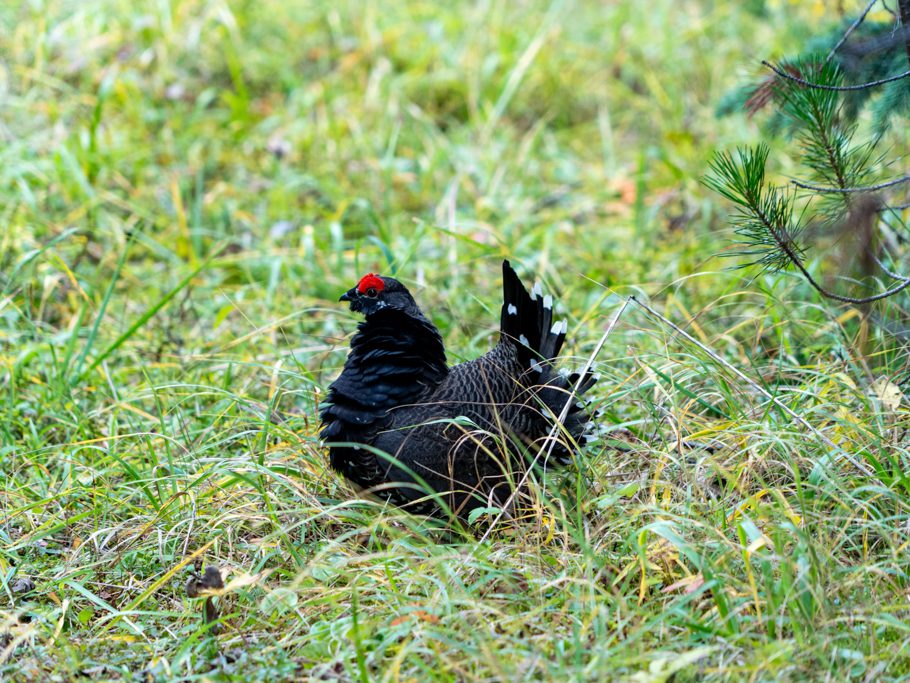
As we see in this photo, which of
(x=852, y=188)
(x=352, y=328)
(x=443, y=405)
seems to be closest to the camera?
(x=852, y=188)

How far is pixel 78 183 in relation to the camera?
5.62 m

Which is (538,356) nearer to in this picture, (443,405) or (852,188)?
(443,405)

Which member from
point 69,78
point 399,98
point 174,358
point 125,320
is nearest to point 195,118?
point 69,78

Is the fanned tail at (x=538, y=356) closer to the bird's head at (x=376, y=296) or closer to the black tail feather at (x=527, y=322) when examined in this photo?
the black tail feather at (x=527, y=322)

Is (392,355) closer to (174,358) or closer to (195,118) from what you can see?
(174,358)

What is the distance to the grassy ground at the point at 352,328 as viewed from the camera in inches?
102

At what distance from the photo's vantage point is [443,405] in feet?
10.8

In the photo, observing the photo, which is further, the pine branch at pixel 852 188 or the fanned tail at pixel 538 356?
the fanned tail at pixel 538 356

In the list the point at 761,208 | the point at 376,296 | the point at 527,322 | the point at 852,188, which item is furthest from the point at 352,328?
the point at 852,188

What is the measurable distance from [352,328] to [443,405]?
Answer: 135cm

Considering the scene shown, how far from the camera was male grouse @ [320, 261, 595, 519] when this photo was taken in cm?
318

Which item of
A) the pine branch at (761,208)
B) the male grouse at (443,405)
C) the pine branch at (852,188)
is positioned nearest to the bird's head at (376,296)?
the male grouse at (443,405)

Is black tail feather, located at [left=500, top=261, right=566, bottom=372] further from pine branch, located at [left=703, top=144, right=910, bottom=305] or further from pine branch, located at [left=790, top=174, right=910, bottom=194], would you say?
pine branch, located at [left=790, top=174, right=910, bottom=194]

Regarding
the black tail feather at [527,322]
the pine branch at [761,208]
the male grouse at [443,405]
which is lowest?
the male grouse at [443,405]
